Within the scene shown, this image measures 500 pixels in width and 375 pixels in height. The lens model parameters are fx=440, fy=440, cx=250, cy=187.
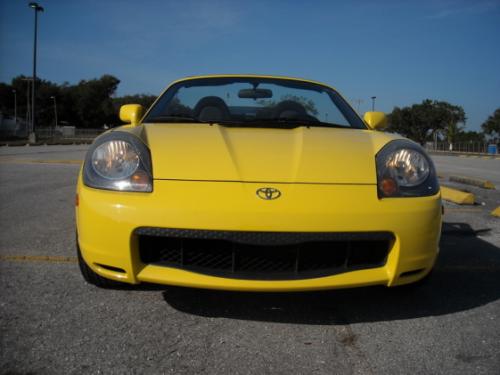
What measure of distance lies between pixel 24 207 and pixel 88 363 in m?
3.44

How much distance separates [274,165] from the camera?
1.99m

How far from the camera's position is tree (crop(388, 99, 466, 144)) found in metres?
76.6

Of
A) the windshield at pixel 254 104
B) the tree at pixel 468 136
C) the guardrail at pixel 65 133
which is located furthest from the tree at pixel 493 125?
the windshield at pixel 254 104

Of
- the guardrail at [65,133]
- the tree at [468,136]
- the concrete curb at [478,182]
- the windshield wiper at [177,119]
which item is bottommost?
the concrete curb at [478,182]

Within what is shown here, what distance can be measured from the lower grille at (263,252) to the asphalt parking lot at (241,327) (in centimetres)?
27

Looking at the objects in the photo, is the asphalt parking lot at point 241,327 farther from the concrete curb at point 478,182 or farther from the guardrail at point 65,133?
the guardrail at point 65,133

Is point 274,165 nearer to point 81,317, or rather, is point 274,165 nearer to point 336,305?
point 336,305

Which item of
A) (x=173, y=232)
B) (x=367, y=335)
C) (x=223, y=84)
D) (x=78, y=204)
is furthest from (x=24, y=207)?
(x=367, y=335)

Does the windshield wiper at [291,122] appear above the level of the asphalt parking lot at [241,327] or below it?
above

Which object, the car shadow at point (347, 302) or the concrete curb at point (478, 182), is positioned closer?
the car shadow at point (347, 302)

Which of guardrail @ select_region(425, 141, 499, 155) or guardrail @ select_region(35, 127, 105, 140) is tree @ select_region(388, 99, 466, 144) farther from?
guardrail @ select_region(35, 127, 105, 140)

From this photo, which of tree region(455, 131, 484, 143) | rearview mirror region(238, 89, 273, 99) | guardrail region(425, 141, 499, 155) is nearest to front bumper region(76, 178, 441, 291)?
rearview mirror region(238, 89, 273, 99)

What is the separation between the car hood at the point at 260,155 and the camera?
193 centimetres

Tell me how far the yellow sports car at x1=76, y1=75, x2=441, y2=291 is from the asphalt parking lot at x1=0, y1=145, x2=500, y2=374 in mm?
224
